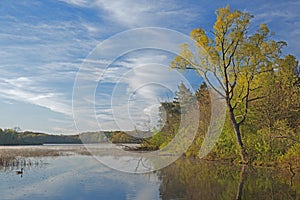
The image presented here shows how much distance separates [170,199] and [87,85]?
6749mm

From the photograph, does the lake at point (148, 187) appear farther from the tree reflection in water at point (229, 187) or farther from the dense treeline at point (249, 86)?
the dense treeline at point (249, 86)

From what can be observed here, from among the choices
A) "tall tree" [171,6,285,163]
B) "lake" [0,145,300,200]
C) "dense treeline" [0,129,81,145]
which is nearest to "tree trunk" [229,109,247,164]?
"tall tree" [171,6,285,163]

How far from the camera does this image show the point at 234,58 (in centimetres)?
2603

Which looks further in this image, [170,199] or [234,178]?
[234,178]

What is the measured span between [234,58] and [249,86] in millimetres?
2301

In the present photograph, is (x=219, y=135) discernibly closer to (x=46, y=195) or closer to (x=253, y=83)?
(x=253, y=83)

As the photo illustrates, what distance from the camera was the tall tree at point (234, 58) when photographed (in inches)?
992

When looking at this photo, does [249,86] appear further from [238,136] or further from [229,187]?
[229,187]

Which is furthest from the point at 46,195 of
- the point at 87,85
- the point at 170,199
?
the point at 87,85

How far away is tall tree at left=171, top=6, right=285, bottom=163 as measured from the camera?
Result: 82.7 ft

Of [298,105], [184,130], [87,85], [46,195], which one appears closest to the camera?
[46,195]

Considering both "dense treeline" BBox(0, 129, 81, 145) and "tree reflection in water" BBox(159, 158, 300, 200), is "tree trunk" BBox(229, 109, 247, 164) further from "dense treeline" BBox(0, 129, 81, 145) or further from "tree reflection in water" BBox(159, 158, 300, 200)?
"dense treeline" BBox(0, 129, 81, 145)

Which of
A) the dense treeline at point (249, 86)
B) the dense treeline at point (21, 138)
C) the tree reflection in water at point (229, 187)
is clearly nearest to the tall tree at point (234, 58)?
the dense treeline at point (249, 86)

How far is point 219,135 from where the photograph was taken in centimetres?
2862
